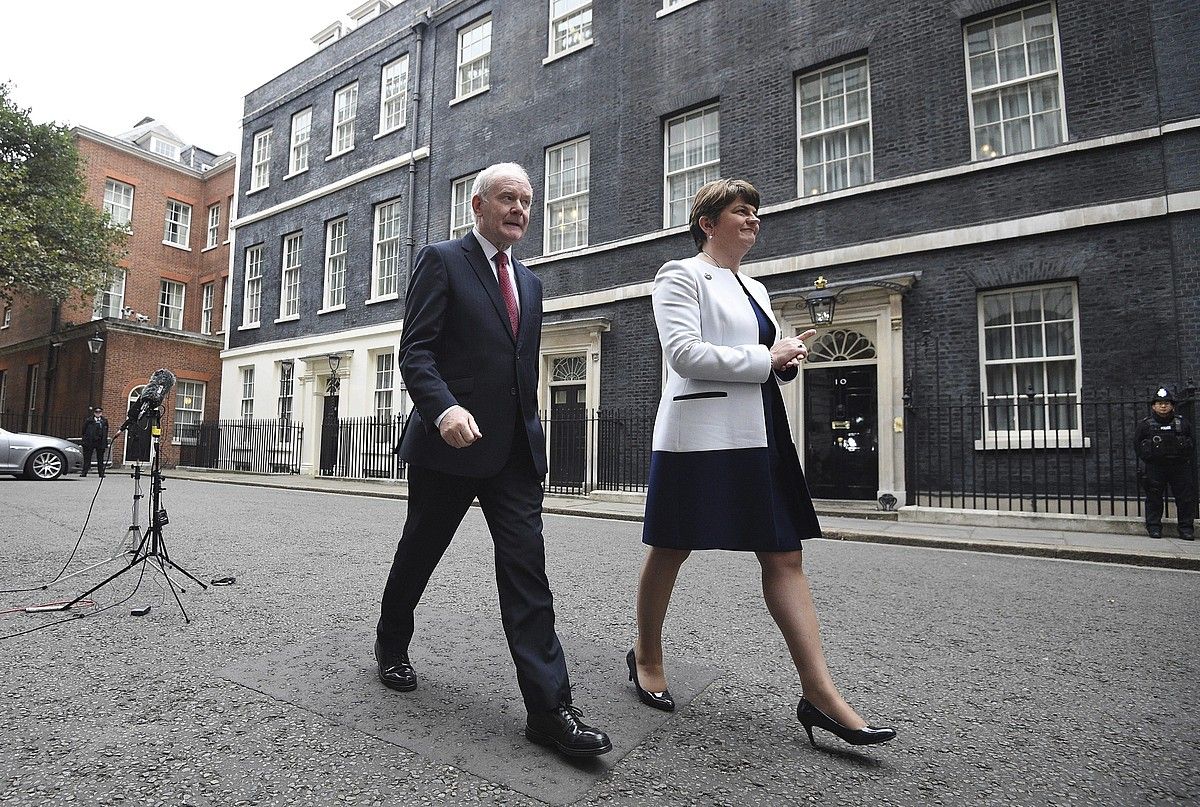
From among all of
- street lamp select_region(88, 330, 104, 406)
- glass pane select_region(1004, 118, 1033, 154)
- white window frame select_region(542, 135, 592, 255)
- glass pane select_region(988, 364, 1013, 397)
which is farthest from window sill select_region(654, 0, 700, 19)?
street lamp select_region(88, 330, 104, 406)

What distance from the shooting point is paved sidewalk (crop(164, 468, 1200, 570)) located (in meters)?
6.79

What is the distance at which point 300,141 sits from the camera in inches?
892

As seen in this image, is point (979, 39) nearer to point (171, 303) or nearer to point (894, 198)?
point (894, 198)

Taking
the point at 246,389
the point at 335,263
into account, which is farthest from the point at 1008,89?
the point at 246,389

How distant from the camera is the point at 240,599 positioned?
3.96 metres

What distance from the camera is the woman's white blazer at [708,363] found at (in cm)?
222

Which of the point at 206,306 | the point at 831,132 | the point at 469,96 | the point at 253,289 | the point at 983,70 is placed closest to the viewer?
the point at 983,70

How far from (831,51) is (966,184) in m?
3.46

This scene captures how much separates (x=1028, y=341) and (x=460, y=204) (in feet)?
43.4

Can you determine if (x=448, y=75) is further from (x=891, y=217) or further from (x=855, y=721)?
(x=855, y=721)

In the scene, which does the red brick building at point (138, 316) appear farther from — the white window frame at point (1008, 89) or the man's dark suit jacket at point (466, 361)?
the man's dark suit jacket at point (466, 361)

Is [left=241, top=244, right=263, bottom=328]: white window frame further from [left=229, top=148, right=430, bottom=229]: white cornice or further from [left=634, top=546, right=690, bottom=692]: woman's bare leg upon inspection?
[left=634, top=546, right=690, bottom=692]: woman's bare leg

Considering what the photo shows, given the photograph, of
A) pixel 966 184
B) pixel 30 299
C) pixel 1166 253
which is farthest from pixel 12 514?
pixel 30 299

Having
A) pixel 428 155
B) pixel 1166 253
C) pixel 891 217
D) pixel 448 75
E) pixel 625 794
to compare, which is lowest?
pixel 625 794
